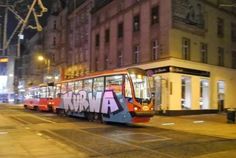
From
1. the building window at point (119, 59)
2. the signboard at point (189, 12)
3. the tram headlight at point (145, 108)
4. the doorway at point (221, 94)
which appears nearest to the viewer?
the tram headlight at point (145, 108)

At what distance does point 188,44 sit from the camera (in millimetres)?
38312

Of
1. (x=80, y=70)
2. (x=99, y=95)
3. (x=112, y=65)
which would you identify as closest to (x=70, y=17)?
(x=80, y=70)

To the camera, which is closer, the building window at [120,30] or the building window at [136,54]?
the building window at [136,54]

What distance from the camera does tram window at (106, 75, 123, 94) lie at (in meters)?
24.7

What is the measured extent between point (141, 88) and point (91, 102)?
20.0 ft

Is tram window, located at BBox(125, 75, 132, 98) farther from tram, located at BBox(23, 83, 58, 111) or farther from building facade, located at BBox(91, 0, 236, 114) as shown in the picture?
tram, located at BBox(23, 83, 58, 111)

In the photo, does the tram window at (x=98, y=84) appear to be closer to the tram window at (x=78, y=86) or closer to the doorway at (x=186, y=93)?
the tram window at (x=78, y=86)

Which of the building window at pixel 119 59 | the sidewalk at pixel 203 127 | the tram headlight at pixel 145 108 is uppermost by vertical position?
the building window at pixel 119 59

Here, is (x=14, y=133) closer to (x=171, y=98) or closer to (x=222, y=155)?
(x=222, y=155)

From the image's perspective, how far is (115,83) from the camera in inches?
997

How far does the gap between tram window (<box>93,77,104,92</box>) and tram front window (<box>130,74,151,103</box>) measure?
365cm

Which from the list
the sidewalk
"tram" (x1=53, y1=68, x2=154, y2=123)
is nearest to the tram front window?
"tram" (x1=53, y1=68, x2=154, y2=123)

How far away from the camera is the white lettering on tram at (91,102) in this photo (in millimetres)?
25766

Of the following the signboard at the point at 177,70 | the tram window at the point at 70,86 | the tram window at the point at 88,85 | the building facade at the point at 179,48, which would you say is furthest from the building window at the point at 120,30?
the tram window at the point at 88,85
